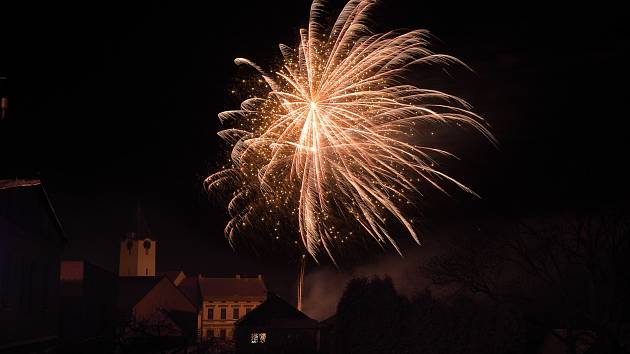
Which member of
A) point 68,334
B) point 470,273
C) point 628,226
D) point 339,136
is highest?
point 339,136

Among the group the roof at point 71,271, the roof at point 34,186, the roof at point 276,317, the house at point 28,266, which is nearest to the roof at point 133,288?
the roof at point 71,271

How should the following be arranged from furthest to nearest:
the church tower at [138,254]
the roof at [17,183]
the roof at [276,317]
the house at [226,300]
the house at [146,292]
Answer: the church tower at [138,254] → the house at [226,300] → the house at [146,292] → the roof at [276,317] → the roof at [17,183]

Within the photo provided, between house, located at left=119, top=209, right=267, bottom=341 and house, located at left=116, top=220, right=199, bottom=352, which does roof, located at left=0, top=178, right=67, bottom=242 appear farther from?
house, located at left=119, top=209, right=267, bottom=341

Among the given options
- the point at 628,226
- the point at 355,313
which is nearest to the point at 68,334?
the point at 355,313

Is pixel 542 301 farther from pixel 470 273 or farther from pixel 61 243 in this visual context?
pixel 61 243

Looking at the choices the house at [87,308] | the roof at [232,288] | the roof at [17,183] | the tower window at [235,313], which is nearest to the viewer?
the roof at [17,183]

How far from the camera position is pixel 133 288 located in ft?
354

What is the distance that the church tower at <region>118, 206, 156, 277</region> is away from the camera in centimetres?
12206

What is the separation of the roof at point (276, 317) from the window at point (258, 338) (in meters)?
0.75

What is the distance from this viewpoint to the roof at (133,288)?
10456 centimetres

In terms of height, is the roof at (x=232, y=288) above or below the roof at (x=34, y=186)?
below

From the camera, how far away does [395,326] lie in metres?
30.2

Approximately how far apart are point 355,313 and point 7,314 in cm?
1488

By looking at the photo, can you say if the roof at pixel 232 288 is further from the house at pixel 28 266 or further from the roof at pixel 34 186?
the house at pixel 28 266
